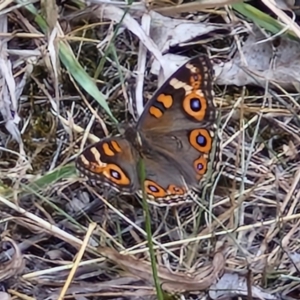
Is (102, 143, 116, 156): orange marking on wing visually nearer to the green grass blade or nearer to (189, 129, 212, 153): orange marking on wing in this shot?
(189, 129, 212, 153): orange marking on wing

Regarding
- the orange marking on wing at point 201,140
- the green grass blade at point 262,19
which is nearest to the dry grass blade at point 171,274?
the orange marking on wing at point 201,140

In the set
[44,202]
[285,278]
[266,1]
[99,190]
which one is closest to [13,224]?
[44,202]

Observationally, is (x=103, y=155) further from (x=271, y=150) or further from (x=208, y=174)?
(x=271, y=150)

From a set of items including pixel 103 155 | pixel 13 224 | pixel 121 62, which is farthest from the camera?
pixel 121 62

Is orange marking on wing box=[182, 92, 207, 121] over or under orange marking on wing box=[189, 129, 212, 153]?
over

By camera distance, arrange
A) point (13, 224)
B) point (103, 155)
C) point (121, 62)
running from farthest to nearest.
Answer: point (121, 62)
point (13, 224)
point (103, 155)

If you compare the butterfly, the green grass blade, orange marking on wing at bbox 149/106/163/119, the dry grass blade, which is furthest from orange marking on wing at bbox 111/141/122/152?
the green grass blade
